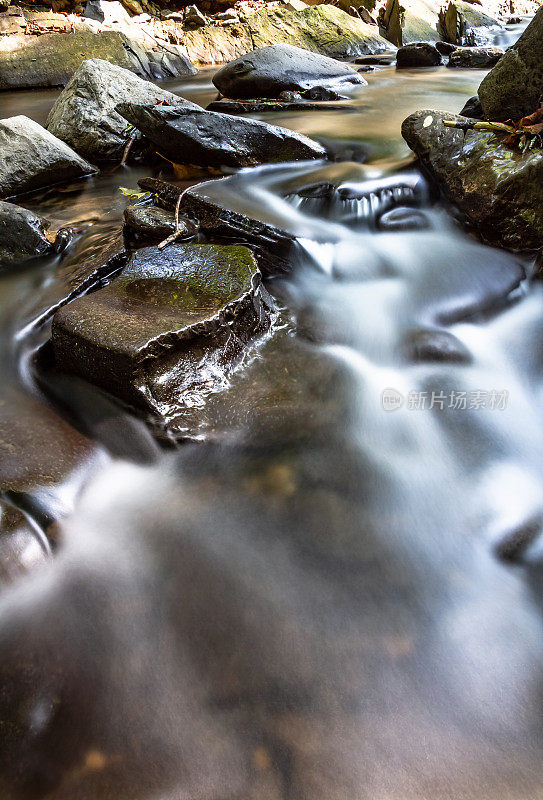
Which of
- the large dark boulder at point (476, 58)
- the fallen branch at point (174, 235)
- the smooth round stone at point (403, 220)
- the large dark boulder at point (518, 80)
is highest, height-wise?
the large dark boulder at point (476, 58)

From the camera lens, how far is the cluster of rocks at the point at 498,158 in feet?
12.1

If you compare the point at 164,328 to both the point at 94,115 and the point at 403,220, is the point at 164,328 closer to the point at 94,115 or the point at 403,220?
the point at 403,220

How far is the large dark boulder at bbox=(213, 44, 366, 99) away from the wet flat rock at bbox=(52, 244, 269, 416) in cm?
710

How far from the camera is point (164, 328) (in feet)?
8.64

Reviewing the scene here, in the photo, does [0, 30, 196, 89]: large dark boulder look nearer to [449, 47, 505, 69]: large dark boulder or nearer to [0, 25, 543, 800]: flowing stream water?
[449, 47, 505, 69]: large dark boulder

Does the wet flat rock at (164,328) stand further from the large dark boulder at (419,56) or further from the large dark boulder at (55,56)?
the large dark boulder at (419,56)

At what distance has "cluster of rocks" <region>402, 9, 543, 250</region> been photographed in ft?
12.1

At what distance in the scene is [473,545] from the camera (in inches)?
84.5

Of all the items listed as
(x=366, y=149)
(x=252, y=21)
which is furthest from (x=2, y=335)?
(x=252, y=21)

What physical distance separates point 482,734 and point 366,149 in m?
5.70

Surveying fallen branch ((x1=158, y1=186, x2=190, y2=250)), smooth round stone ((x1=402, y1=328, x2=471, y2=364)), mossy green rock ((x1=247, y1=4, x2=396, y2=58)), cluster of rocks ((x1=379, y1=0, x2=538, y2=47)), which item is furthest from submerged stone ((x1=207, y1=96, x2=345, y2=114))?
cluster of rocks ((x1=379, y1=0, x2=538, y2=47))

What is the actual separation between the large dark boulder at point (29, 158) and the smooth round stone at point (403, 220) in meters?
3.57

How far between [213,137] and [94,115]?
1868mm

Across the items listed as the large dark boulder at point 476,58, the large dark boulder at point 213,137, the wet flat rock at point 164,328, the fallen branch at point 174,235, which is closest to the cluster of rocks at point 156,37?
the large dark boulder at point 476,58
